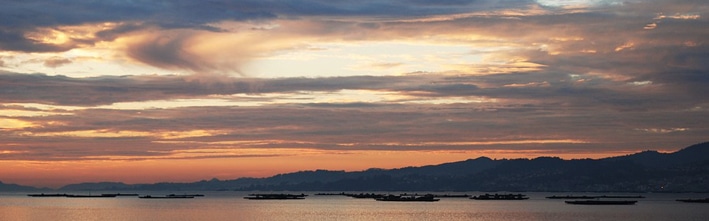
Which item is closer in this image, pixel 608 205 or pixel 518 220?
pixel 518 220

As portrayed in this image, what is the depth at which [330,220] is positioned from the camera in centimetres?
13075

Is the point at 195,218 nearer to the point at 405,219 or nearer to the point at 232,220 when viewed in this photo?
the point at 232,220

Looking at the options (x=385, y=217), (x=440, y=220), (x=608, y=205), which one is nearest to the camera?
(x=440, y=220)

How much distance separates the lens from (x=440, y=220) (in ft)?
428

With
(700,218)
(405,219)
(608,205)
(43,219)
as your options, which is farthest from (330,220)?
(608,205)

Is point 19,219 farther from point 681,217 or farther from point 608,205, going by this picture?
point 608,205

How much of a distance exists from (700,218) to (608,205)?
67889 mm

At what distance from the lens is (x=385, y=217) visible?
140625 millimetres

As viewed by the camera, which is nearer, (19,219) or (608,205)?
(19,219)

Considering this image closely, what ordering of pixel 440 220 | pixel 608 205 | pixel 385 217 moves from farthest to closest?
1. pixel 608 205
2. pixel 385 217
3. pixel 440 220

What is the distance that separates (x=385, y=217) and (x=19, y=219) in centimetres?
5384

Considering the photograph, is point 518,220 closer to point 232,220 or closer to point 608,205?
point 232,220

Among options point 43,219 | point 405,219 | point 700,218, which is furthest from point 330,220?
point 700,218

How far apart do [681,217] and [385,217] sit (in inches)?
1691
